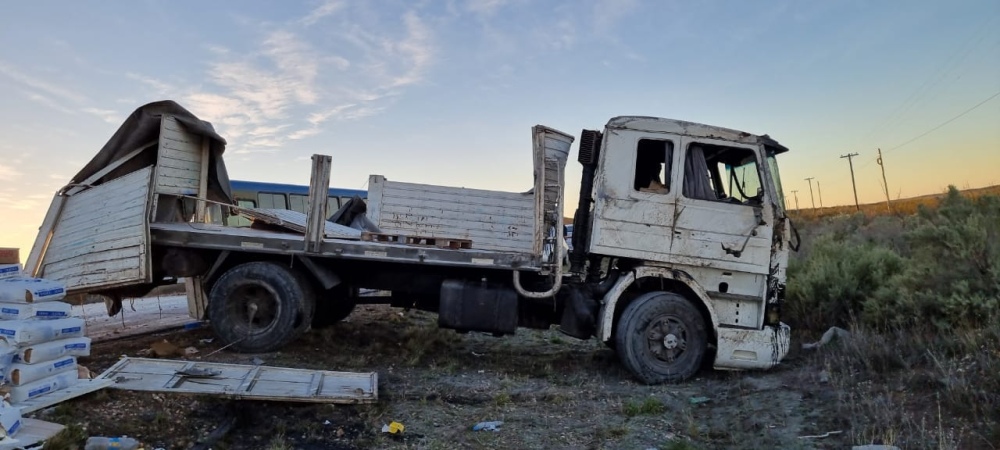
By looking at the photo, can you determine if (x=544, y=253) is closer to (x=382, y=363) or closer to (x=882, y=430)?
(x=382, y=363)

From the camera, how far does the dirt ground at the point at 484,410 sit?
14.3ft

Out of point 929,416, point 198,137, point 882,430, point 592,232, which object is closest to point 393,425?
point 592,232

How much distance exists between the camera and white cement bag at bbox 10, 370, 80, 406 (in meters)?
4.04

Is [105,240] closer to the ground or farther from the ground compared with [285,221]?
closer to the ground

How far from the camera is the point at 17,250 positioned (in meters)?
6.73

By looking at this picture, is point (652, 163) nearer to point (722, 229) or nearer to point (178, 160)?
point (722, 229)

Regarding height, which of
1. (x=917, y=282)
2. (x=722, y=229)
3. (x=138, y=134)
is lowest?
(x=917, y=282)

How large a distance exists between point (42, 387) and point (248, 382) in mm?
1434

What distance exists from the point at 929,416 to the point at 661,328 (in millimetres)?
2407

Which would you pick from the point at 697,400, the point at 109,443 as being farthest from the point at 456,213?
the point at 109,443

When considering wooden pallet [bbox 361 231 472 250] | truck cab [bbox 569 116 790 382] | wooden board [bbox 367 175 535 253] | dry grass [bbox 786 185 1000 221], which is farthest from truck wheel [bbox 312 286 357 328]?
dry grass [bbox 786 185 1000 221]

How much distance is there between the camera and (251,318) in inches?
270

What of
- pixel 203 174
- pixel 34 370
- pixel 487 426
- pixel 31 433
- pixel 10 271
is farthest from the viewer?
pixel 203 174

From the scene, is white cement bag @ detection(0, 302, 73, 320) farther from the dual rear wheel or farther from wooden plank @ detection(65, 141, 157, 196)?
wooden plank @ detection(65, 141, 157, 196)
